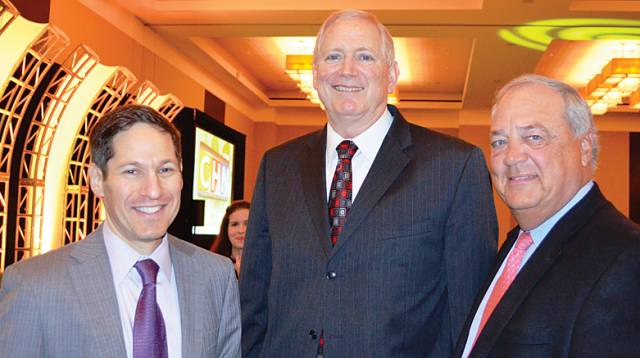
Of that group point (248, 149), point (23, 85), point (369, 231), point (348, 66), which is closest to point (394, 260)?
point (369, 231)

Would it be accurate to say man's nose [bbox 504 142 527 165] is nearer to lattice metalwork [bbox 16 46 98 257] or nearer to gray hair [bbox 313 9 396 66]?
gray hair [bbox 313 9 396 66]

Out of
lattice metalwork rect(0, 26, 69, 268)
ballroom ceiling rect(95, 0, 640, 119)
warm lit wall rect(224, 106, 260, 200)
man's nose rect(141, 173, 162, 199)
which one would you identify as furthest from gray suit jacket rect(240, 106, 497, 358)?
warm lit wall rect(224, 106, 260, 200)

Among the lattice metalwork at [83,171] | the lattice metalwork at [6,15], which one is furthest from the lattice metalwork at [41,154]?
the lattice metalwork at [6,15]

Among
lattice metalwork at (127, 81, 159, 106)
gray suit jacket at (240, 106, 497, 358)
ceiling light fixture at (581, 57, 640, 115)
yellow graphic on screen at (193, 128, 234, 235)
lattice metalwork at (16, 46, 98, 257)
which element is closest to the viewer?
gray suit jacket at (240, 106, 497, 358)

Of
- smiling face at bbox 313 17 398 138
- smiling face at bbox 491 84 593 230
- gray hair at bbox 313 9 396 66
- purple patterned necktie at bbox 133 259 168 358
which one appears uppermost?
gray hair at bbox 313 9 396 66

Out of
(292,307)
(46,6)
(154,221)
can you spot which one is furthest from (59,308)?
(46,6)

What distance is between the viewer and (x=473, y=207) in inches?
78.8

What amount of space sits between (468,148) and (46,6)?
16.5 feet

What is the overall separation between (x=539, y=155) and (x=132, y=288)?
1093mm

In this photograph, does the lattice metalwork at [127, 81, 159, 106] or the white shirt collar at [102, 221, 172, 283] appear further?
the lattice metalwork at [127, 81, 159, 106]

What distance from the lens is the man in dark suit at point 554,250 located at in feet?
4.81

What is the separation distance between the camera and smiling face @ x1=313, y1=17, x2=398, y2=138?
211 centimetres

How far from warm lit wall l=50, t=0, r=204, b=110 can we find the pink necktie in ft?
17.5

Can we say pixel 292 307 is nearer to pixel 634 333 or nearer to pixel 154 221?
pixel 154 221
